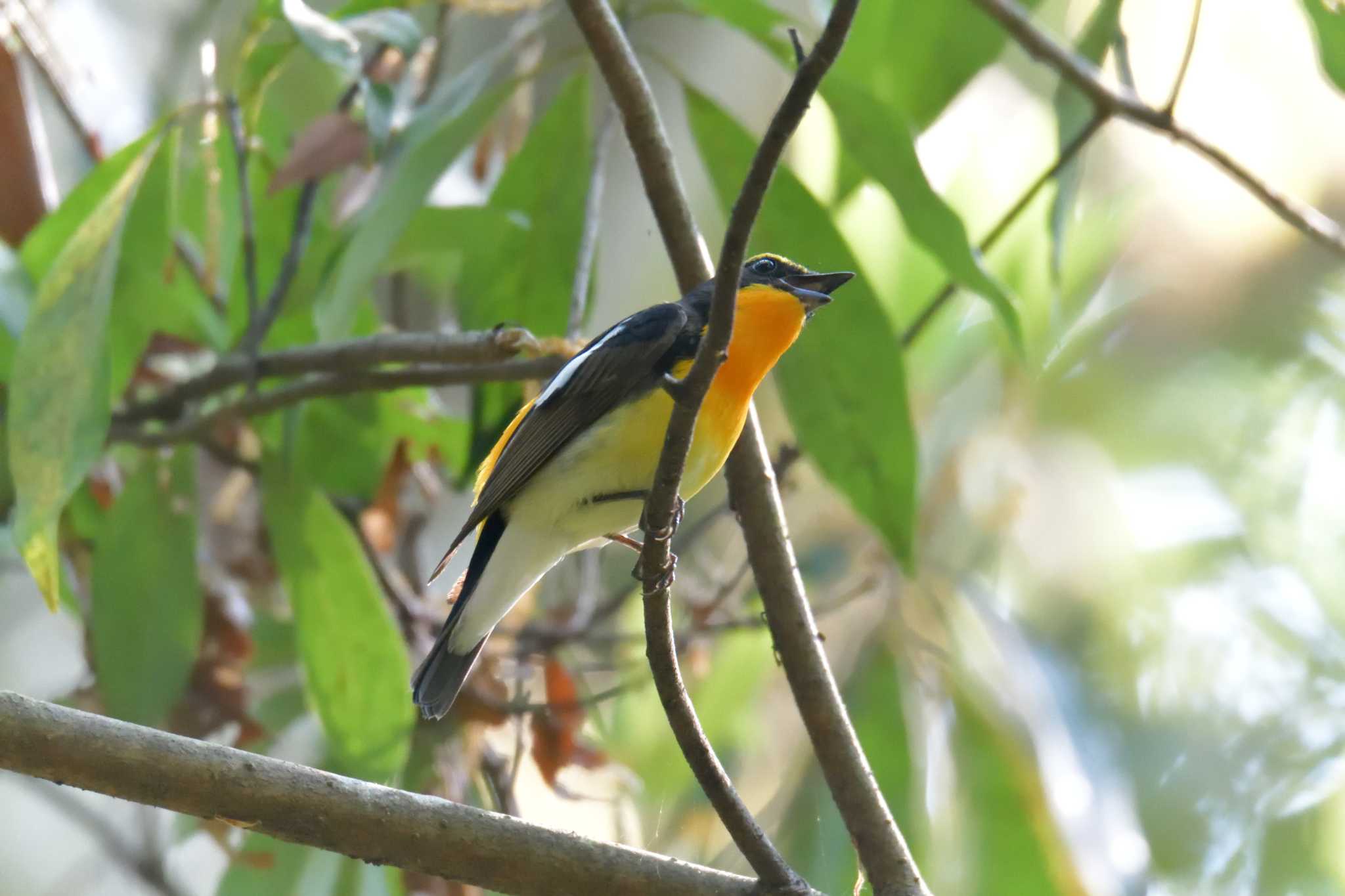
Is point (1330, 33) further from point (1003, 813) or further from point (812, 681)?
point (1003, 813)

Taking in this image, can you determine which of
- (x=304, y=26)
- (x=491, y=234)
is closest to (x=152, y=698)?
(x=491, y=234)

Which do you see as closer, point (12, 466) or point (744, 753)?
point (12, 466)

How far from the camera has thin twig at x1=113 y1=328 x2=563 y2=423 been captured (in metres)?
2.35

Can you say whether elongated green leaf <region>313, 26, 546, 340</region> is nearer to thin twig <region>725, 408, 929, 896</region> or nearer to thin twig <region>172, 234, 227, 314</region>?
thin twig <region>172, 234, 227, 314</region>

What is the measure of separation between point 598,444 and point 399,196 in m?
0.73

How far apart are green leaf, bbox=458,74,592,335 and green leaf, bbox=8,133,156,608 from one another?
85cm

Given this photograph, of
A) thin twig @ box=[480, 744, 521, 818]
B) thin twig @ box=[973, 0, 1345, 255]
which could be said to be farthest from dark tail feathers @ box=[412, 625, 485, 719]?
thin twig @ box=[973, 0, 1345, 255]

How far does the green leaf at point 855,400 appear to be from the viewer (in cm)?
250

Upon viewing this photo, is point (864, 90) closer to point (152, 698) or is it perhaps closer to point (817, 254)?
point (817, 254)

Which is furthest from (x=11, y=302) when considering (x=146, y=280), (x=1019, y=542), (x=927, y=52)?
(x=1019, y=542)

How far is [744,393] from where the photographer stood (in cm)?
208

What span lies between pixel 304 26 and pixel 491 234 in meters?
0.80

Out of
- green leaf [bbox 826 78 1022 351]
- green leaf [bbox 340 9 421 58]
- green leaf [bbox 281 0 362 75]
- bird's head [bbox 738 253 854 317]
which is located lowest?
bird's head [bbox 738 253 854 317]

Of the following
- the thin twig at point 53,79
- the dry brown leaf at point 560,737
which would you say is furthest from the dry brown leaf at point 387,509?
the thin twig at point 53,79
